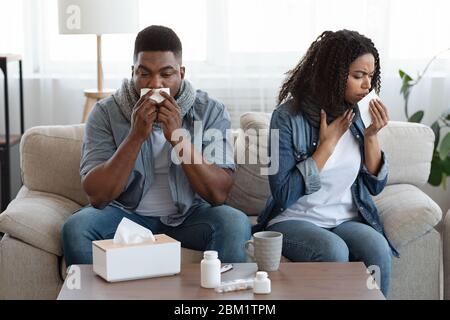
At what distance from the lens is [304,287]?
2.02 m

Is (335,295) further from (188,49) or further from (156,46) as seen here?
(188,49)

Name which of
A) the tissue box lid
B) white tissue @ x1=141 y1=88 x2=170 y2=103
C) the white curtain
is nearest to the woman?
white tissue @ x1=141 y1=88 x2=170 y2=103

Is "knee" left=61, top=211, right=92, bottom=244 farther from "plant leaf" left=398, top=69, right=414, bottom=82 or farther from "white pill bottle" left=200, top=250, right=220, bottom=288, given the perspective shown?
"plant leaf" left=398, top=69, right=414, bottom=82

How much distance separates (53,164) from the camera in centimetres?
293

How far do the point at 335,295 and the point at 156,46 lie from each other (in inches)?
41.4

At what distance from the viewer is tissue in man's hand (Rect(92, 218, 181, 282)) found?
2031 mm

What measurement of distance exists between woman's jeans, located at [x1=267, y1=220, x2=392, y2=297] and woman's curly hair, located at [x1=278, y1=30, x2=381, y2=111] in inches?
15.9

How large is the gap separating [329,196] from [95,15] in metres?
1.41

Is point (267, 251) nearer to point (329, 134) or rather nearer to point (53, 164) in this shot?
point (329, 134)

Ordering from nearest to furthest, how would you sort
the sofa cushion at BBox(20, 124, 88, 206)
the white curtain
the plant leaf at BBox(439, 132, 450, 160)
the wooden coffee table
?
1. the wooden coffee table
2. the sofa cushion at BBox(20, 124, 88, 206)
3. the plant leaf at BBox(439, 132, 450, 160)
4. the white curtain

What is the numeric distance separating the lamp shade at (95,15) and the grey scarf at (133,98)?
0.84 metres

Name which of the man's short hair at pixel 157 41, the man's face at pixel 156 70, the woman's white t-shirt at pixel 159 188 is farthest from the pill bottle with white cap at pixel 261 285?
the man's short hair at pixel 157 41

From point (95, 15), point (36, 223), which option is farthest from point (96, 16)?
point (36, 223)

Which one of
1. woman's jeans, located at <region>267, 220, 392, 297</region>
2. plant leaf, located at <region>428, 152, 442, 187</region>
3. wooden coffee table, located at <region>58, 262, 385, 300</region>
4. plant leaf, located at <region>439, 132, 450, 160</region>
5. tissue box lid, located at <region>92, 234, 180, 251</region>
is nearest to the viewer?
wooden coffee table, located at <region>58, 262, 385, 300</region>
